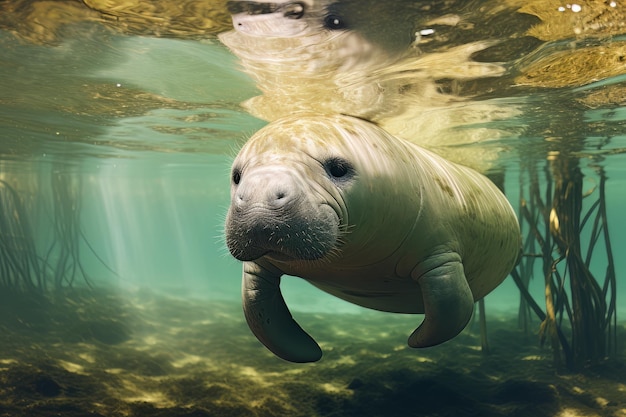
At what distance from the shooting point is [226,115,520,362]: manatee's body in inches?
108

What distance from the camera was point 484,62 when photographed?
7234mm

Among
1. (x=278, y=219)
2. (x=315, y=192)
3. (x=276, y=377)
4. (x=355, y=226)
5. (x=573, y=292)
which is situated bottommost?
(x=276, y=377)

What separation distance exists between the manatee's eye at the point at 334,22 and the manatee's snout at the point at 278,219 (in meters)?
3.29

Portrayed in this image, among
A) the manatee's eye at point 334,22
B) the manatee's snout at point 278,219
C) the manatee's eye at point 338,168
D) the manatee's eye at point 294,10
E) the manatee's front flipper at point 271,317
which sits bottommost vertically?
the manatee's front flipper at point 271,317

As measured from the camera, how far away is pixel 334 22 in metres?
5.66

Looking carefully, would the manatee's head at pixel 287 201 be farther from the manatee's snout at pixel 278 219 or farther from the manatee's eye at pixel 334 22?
the manatee's eye at pixel 334 22

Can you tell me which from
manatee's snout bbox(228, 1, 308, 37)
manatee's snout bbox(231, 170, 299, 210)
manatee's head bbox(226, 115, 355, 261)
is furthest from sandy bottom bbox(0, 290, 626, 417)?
manatee's snout bbox(231, 170, 299, 210)

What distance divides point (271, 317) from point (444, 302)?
1.43 meters

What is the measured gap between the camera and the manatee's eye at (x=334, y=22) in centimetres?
553

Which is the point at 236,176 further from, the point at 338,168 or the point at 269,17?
the point at 269,17

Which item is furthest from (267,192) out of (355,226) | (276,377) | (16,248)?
(16,248)

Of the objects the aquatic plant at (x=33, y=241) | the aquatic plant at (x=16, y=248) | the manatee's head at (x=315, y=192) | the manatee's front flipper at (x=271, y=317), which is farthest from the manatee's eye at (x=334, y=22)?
the aquatic plant at (x=16, y=248)

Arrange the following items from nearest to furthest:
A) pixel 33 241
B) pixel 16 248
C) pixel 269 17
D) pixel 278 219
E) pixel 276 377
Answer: pixel 278 219
pixel 269 17
pixel 276 377
pixel 16 248
pixel 33 241

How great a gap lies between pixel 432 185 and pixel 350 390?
16.1 ft
